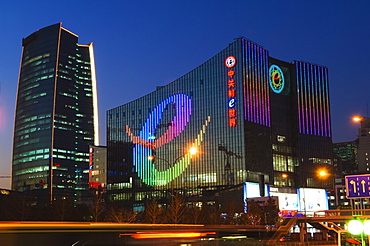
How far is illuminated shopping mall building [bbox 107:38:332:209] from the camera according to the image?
6378 inches

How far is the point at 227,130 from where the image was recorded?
163 meters

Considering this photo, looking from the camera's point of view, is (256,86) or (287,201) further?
(287,201)

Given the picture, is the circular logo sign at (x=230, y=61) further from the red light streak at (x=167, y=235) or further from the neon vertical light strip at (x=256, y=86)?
the red light streak at (x=167, y=235)

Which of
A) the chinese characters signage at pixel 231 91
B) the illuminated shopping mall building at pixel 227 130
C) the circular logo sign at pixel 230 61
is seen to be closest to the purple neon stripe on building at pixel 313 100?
the illuminated shopping mall building at pixel 227 130

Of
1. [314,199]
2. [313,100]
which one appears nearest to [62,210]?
[314,199]

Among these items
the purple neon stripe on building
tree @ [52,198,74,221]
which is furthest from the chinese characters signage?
tree @ [52,198,74,221]

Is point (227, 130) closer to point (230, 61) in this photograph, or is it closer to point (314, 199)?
point (230, 61)

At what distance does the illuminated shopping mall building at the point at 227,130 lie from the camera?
162000 mm

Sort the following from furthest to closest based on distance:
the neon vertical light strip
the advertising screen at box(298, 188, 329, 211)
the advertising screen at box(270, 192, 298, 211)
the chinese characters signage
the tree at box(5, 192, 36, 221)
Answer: the advertising screen at box(298, 188, 329, 211), the advertising screen at box(270, 192, 298, 211), the neon vertical light strip, the chinese characters signage, the tree at box(5, 192, 36, 221)

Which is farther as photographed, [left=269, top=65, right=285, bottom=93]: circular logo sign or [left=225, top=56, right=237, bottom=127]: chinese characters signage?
[left=269, top=65, right=285, bottom=93]: circular logo sign

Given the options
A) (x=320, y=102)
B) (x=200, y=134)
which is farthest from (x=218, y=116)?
(x=320, y=102)

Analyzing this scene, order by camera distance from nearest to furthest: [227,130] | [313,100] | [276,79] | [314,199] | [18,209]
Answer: [18,209]
[227,130]
[314,199]
[276,79]
[313,100]

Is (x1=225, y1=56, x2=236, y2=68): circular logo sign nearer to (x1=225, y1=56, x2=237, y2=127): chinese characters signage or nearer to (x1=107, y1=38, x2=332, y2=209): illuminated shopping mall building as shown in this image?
(x1=225, y1=56, x2=237, y2=127): chinese characters signage

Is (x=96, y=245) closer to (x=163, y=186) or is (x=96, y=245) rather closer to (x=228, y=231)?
(x=228, y=231)
